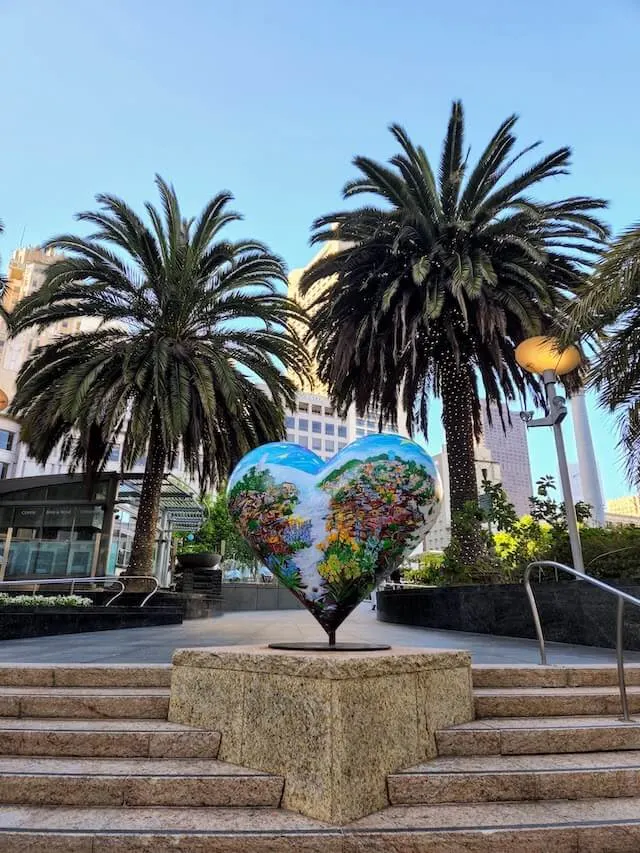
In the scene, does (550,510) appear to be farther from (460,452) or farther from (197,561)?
(197,561)

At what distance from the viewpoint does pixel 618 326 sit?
9203 mm

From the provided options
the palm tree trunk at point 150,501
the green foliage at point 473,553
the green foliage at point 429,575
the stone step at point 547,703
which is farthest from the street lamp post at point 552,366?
the palm tree trunk at point 150,501

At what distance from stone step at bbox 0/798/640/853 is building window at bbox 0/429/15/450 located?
46781 millimetres

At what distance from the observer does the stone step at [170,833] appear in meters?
2.44

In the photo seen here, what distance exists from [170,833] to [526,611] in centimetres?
696

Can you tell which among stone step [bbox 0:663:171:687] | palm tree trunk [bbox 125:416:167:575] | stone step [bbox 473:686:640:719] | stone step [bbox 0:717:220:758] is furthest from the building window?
stone step [bbox 473:686:640:719]

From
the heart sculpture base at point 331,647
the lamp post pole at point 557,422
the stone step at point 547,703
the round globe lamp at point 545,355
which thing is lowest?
the stone step at point 547,703

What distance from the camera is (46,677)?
413 cm

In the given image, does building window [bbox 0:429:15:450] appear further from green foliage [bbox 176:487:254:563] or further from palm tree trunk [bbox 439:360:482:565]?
palm tree trunk [bbox 439:360:482:565]

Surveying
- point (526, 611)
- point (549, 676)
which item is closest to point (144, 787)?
point (549, 676)

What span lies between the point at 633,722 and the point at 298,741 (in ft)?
7.77

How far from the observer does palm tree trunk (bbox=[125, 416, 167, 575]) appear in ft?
47.8

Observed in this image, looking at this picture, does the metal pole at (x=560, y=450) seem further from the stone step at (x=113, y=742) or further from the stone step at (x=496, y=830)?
the stone step at (x=113, y=742)

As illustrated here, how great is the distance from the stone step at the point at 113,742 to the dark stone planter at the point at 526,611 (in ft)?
18.2
